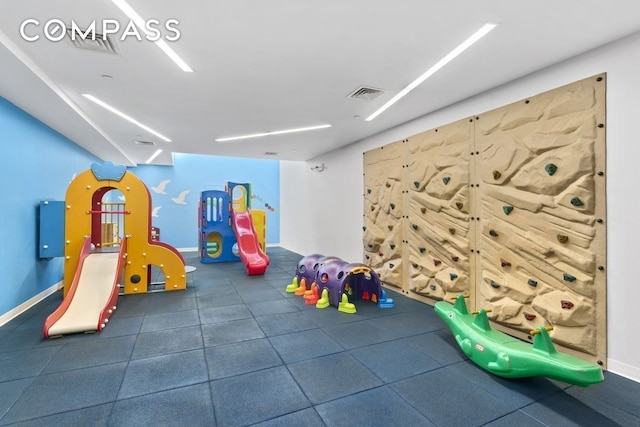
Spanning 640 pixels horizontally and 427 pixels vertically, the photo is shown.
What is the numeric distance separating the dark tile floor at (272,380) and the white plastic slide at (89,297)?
0.14m

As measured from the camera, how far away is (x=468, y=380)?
2.45 metres

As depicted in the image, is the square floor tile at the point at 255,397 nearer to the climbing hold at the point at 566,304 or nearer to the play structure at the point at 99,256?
the play structure at the point at 99,256

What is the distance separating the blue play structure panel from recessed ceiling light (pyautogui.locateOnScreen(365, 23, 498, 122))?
5044 mm

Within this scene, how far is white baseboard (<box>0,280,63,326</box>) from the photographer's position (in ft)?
11.6

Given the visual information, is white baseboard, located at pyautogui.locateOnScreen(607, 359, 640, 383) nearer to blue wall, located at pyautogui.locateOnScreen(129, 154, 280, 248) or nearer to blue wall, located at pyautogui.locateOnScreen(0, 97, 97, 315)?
blue wall, located at pyautogui.locateOnScreen(0, 97, 97, 315)

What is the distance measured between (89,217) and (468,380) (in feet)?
17.6

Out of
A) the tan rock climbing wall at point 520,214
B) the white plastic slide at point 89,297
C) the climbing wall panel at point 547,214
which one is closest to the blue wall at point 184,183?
the white plastic slide at point 89,297

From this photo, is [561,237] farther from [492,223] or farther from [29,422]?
[29,422]

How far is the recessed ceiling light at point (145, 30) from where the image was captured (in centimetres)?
207

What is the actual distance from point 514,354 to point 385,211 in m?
3.10

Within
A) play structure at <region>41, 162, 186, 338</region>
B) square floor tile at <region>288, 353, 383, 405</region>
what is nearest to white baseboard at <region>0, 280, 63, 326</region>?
play structure at <region>41, 162, 186, 338</region>

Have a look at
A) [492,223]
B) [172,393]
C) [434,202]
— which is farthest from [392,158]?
[172,393]

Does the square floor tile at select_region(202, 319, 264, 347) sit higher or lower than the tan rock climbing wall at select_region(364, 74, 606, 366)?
lower

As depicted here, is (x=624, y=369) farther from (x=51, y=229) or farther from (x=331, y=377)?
(x=51, y=229)
